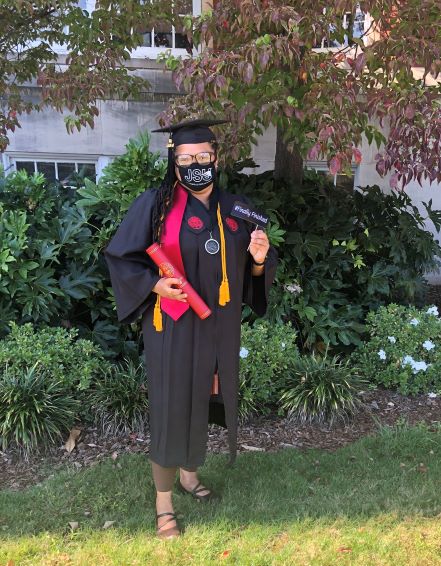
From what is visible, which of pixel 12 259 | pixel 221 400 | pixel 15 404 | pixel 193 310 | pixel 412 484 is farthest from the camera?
pixel 12 259

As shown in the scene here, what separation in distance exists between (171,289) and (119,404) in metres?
1.68

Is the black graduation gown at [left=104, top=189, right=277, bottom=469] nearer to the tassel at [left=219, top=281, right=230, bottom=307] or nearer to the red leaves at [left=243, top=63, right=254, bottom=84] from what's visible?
the tassel at [left=219, top=281, right=230, bottom=307]

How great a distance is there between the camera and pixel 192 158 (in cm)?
237

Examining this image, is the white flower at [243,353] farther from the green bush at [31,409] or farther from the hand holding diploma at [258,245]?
the hand holding diploma at [258,245]

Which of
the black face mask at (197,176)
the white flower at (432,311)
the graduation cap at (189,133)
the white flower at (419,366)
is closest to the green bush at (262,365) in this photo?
the white flower at (419,366)

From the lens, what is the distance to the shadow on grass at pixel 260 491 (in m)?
2.85

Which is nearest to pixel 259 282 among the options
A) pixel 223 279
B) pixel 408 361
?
pixel 223 279

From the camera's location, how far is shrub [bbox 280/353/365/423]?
384 centimetres

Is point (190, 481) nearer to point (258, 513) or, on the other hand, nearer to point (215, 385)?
point (258, 513)

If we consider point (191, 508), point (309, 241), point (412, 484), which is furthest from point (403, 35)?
point (191, 508)

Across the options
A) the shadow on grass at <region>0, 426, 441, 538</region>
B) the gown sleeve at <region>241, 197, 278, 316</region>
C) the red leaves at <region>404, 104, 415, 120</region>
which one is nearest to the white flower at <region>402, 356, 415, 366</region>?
the shadow on grass at <region>0, 426, 441, 538</region>

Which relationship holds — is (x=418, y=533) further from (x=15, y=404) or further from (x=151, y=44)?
(x=151, y=44)

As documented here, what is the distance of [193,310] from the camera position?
7.98 ft

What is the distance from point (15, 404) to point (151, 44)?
19.3 ft
